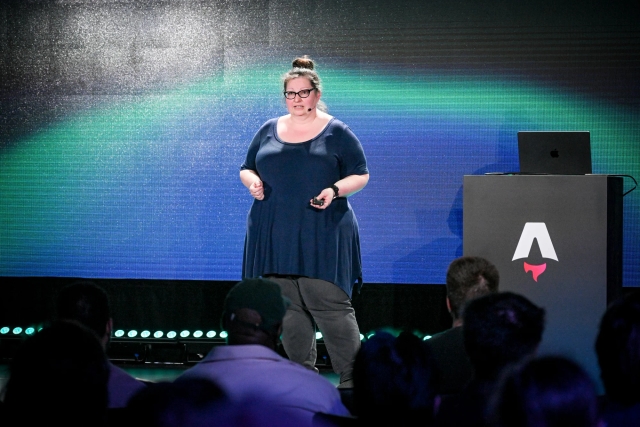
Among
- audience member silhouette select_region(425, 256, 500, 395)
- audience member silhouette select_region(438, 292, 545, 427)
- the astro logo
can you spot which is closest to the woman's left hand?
audience member silhouette select_region(425, 256, 500, 395)

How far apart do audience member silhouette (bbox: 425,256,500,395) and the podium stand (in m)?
0.80

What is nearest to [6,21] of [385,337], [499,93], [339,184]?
[339,184]

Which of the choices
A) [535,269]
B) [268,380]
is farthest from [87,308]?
[535,269]

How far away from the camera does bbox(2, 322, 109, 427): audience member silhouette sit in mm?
1355

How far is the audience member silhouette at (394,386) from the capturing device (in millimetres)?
1553

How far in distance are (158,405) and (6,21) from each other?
14.2 ft

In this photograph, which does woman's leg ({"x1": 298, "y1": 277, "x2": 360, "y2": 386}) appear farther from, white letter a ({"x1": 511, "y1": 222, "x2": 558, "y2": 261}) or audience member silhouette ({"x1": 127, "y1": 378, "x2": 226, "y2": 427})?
audience member silhouette ({"x1": 127, "y1": 378, "x2": 226, "y2": 427})

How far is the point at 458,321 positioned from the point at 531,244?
1200 mm

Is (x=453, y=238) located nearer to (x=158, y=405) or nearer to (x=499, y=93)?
(x=499, y=93)

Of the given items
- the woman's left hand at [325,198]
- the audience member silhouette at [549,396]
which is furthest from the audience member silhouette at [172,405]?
the woman's left hand at [325,198]

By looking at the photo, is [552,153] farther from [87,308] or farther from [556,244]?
[87,308]

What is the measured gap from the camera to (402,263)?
4777 millimetres

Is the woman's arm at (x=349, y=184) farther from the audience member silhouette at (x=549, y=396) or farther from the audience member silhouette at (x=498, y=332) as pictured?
the audience member silhouette at (x=549, y=396)

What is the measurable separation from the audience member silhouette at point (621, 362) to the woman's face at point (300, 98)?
2.07 m
